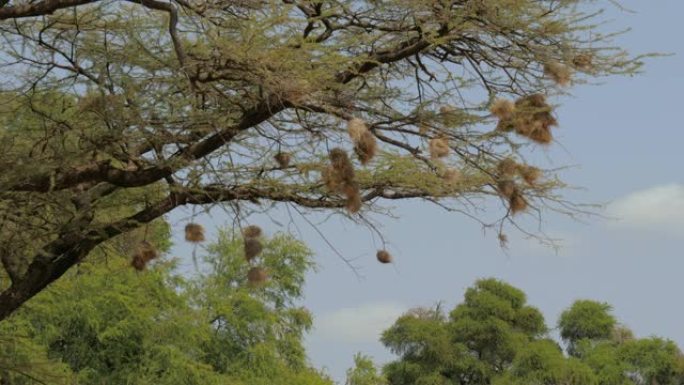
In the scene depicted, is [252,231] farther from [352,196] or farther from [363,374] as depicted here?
[363,374]

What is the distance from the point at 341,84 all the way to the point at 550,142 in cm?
159

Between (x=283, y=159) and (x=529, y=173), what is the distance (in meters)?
2.39

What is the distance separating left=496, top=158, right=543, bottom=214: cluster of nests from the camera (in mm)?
8016

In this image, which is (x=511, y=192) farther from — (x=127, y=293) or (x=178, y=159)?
(x=127, y=293)

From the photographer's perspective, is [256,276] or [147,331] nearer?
[256,276]

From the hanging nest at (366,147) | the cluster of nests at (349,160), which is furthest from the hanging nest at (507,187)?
the hanging nest at (366,147)

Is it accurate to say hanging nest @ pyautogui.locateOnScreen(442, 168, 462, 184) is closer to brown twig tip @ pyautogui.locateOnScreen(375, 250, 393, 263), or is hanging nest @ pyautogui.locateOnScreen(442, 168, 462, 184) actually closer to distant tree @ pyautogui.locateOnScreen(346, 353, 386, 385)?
brown twig tip @ pyautogui.locateOnScreen(375, 250, 393, 263)

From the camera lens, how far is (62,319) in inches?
774

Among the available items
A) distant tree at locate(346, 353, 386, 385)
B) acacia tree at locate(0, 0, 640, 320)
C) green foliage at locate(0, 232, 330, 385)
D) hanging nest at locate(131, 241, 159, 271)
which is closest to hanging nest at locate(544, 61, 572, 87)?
acacia tree at locate(0, 0, 640, 320)

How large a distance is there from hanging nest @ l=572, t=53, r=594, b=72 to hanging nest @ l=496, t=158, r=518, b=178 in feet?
3.80

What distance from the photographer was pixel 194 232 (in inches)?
368

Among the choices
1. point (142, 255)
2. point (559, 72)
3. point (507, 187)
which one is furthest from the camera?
point (142, 255)

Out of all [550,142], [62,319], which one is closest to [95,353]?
[62,319]

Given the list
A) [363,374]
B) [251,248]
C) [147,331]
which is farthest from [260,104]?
[363,374]
